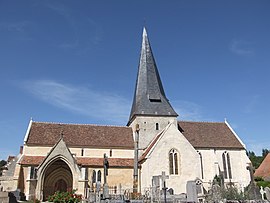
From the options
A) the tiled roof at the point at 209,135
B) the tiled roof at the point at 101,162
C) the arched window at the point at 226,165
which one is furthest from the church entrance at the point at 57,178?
the arched window at the point at 226,165

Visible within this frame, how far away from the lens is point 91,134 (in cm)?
3369

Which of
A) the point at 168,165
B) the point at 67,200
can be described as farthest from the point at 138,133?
the point at 67,200

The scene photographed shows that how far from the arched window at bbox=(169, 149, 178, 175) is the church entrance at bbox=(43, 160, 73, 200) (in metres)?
10.4

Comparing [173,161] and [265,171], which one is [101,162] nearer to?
[173,161]

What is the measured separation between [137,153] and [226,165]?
1074 centimetres

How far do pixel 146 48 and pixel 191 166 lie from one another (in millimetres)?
16321

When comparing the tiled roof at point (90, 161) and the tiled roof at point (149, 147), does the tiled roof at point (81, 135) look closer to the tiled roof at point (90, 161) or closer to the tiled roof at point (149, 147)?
the tiled roof at point (90, 161)

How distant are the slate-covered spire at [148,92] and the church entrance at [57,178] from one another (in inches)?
382

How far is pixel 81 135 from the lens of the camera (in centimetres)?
3319

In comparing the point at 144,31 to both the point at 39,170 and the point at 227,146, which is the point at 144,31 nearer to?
the point at 227,146

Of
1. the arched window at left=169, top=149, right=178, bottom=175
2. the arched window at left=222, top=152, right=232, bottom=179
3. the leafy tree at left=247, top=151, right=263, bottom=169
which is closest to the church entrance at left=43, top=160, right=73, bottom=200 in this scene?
the arched window at left=169, top=149, right=178, bottom=175

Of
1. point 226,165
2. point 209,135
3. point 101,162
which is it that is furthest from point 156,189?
point 209,135

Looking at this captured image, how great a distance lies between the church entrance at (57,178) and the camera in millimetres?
29047

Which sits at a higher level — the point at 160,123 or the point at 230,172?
the point at 160,123
